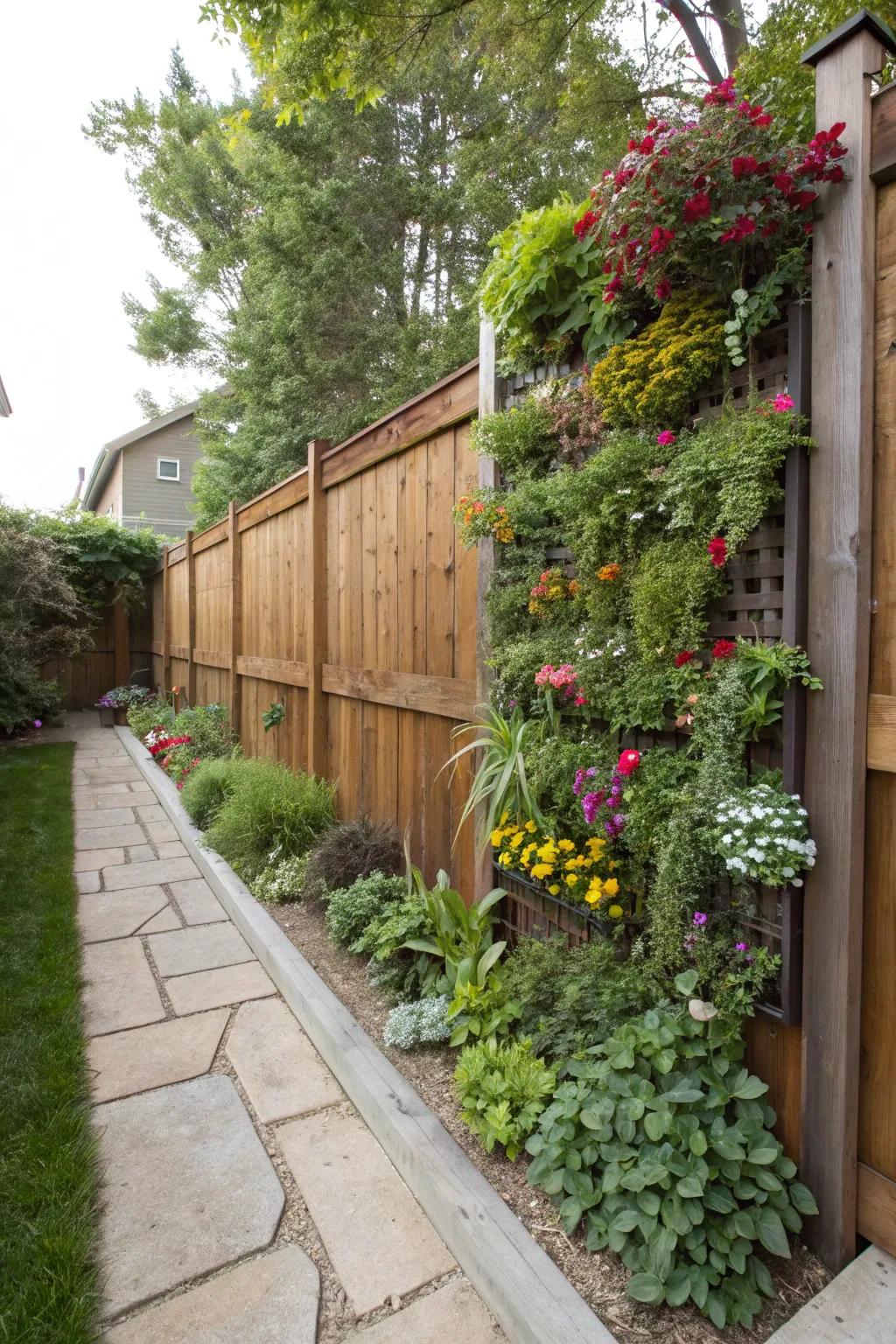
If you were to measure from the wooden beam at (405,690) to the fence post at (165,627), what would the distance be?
589 cm

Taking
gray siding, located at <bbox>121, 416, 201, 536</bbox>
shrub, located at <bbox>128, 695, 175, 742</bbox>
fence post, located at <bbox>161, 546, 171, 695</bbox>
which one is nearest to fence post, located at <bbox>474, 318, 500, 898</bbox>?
shrub, located at <bbox>128, 695, 175, 742</bbox>

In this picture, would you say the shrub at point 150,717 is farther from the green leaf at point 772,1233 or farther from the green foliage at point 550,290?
the green leaf at point 772,1233

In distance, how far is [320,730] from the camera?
404cm

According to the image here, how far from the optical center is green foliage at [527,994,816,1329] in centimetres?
129

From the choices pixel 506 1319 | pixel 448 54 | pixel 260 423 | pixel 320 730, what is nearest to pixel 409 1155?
pixel 506 1319

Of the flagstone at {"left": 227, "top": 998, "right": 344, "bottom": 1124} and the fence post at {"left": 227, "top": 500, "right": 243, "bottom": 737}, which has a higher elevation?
the fence post at {"left": 227, "top": 500, "right": 243, "bottom": 737}

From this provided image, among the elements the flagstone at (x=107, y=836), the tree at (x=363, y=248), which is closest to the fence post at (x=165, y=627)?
the tree at (x=363, y=248)

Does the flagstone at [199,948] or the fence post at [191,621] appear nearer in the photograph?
the flagstone at [199,948]

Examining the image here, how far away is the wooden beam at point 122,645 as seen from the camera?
10.4 metres

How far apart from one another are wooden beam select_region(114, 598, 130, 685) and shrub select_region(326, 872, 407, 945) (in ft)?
28.7

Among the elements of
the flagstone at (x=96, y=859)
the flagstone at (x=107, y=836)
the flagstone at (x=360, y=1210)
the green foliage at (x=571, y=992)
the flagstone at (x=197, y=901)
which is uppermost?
the green foliage at (x=571, y=992)

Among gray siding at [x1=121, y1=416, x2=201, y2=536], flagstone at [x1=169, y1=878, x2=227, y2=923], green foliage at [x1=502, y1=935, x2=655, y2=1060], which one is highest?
gray siding at [x1=121, y1=416, x2=201, y2=536]

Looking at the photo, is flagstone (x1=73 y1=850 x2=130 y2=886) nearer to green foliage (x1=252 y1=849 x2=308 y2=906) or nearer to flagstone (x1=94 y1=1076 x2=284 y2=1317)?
green foliage (x1=252 y1=849 x2=308 y2=906)

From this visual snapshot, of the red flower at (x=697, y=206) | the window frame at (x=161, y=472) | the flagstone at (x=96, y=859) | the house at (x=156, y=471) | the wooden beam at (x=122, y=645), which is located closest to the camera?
the red flower at (x=697, y=206)
